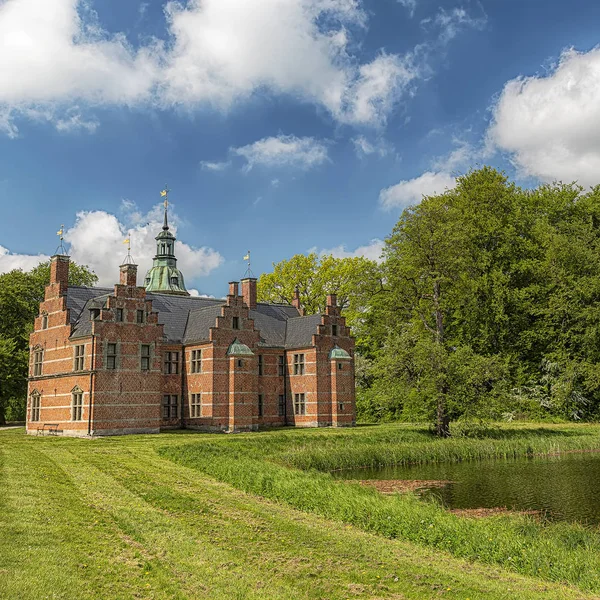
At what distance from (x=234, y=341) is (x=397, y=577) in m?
32.1

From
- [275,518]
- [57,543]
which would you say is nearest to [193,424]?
[275,518]

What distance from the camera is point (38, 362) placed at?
4194cm

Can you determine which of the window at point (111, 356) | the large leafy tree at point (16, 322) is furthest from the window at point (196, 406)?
the large leafy tree at point (16, 322)

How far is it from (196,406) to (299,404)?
8144 mm

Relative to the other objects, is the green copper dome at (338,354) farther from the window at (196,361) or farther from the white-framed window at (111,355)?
the white-framed window at (111,355)

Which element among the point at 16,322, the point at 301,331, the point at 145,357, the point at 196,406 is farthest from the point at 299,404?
the point at 16,322

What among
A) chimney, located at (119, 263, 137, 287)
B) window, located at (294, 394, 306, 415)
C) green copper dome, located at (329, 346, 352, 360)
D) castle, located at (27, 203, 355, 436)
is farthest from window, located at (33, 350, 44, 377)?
green copper dome, located at (329, 346, 352, 360)

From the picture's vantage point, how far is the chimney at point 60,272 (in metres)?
40.5

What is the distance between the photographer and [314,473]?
69.3ft

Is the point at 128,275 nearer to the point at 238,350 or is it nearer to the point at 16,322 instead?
the point at 238,350

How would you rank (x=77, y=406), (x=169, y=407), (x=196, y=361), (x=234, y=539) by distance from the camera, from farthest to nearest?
(x=169, y=407)
(x=196, y=361)
(x=77, y=406)
(x=234, y=539)

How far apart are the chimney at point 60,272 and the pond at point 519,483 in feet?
80.8

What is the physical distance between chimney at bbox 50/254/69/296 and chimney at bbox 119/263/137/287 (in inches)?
183

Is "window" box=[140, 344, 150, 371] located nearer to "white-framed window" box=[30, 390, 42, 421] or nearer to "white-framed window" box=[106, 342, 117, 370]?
"white-framed window" box=[106, 342, 117, 370]
